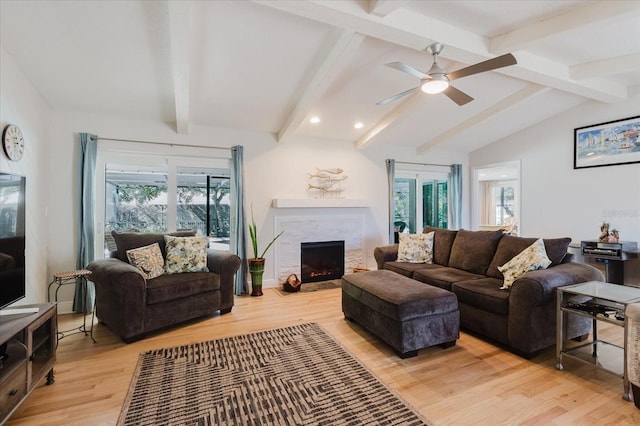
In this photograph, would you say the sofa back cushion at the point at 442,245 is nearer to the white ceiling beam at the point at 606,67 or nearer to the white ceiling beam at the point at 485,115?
the white ceiling beam at the point at 485,115

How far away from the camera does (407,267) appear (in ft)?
13.1

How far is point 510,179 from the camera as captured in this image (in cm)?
951

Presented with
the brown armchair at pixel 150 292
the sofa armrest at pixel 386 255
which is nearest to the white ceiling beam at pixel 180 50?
the brown armchair at pixel 150 292

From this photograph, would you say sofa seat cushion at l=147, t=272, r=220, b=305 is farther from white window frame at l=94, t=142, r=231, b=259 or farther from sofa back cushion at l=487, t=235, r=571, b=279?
sofa back cushion at l=487, t=235, r=571, b=279

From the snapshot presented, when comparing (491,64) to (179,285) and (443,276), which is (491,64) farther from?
(179,285)

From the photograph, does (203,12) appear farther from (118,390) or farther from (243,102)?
(118,390)

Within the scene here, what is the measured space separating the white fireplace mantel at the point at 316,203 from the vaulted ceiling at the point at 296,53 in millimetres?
1011

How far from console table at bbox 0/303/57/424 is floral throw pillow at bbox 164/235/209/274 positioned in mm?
1276

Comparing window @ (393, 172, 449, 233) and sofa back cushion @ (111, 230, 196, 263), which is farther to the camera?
window @ (393, 172, 449, 233)

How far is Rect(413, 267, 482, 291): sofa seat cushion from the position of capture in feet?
10.9

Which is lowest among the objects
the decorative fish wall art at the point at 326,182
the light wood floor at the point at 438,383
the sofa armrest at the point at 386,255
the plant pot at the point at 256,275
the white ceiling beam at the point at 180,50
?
the light wood floor at the point at 438,383

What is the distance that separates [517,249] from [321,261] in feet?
9.65

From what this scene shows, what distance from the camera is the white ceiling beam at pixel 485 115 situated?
421cm

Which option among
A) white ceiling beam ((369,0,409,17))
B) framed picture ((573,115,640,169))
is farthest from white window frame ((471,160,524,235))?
white ceiling beam ((369,0,409,17))
